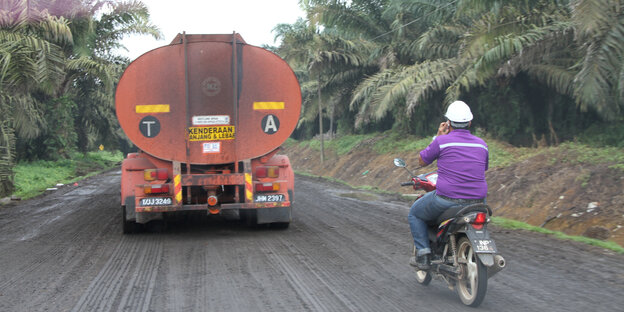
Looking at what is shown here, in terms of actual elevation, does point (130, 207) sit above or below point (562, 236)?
above

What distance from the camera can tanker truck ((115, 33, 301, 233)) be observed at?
8.33m

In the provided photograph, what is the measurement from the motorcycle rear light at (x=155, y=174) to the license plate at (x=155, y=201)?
346mm

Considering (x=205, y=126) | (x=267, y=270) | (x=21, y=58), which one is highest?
(x=21, y=58)

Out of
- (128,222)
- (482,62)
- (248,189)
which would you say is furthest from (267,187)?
(482,62)

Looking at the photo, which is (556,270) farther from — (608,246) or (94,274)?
(94,274)

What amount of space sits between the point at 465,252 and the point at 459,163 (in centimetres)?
78

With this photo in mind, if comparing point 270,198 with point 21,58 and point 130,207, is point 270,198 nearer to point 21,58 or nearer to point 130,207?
point 130,207

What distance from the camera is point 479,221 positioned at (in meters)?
4.78

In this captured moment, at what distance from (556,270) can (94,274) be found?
4968 mm

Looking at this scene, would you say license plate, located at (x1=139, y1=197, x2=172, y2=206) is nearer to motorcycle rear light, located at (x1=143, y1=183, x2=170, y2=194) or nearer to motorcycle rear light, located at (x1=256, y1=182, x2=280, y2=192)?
motorcycle rear light, located at (x1=143, y1=183, x2=170, y2=194)

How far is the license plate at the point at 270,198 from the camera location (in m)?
8.60

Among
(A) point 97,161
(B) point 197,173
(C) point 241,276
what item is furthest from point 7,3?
(A) point 97,161

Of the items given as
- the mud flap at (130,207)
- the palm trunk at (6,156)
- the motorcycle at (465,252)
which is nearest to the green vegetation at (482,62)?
the motorcycle at (465,252)

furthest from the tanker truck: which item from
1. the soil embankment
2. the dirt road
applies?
the soil embankment
